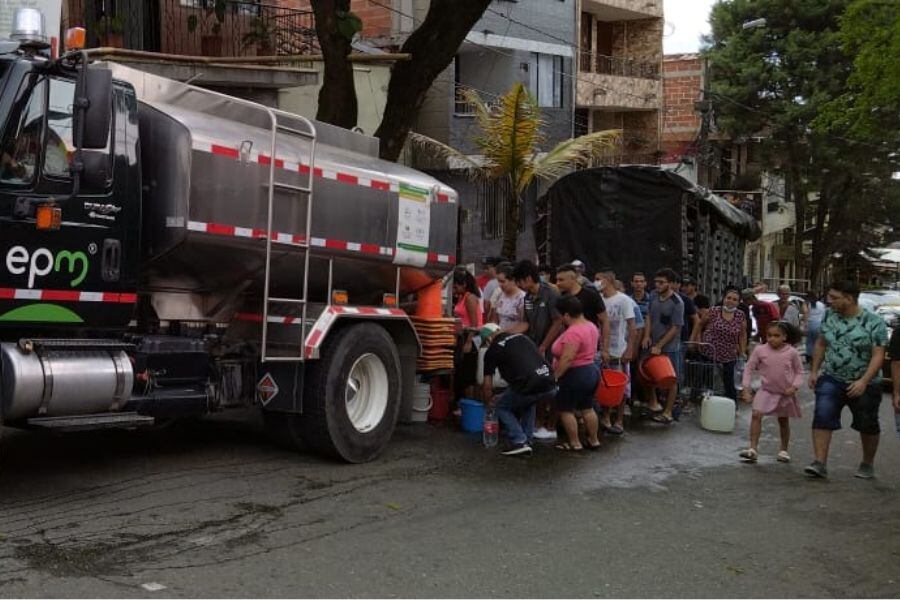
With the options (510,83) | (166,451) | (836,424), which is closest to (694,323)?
(836,424)

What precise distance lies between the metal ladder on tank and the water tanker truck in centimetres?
2

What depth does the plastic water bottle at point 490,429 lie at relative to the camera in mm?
9172

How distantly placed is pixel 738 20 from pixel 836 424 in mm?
29410

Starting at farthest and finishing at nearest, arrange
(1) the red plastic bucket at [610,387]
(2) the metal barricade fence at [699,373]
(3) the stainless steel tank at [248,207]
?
1. (2) the metal barricade fence at [699,373]
2. (1) the red plastic bucket at [610,387]
3. (3) the stainless steel tank at [248,207]

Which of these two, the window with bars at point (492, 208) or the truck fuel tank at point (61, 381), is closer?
the truck fuel tank at point (61, 381)

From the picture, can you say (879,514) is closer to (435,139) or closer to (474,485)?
(474,485)

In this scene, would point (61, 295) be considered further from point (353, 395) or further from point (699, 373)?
point (699, 373)

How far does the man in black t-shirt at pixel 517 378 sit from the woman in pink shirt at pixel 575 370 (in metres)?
0.30

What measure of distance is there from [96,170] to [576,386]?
475cm

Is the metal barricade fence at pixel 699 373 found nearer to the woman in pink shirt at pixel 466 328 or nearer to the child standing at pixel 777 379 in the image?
the woman in pink shirt at pixel 466 328

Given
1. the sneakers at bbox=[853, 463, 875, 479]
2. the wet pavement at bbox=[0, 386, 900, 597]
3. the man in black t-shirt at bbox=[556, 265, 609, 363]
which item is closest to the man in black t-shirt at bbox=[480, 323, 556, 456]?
the wet pavement at bbox=[0, 386, 900, 597]

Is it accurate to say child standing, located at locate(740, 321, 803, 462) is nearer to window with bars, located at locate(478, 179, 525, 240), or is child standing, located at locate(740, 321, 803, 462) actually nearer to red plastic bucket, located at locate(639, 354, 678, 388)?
red plastic bucket, located at locate(639, 354, 678, 388)

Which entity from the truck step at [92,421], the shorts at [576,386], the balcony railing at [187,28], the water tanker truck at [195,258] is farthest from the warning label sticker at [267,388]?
the balcony railing at [187,28]

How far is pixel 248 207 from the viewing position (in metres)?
7.01
